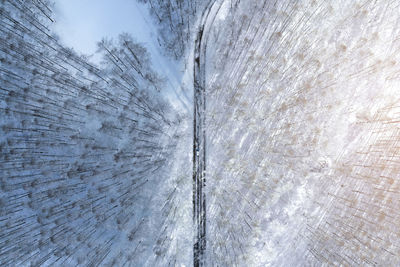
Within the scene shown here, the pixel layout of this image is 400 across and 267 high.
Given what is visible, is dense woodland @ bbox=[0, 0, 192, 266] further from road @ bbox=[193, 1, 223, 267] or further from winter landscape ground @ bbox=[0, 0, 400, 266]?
road @ bbox=[193, 1, 223, 267]

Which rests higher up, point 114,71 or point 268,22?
point 268,22

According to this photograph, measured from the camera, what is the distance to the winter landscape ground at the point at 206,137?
4.78 m

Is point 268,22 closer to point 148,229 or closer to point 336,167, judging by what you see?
point 336,167

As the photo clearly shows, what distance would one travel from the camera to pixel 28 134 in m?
4.77

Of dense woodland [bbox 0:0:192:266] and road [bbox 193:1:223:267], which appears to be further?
road [bbox 193:1:223:267]

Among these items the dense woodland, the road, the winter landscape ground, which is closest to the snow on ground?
the winter landscape ground

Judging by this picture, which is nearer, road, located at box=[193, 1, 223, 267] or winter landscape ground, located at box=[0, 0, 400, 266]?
winter landscape ground, located at box=[0, 0, 400, 266]

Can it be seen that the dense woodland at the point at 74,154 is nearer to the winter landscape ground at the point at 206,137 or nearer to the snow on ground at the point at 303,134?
the winter landscape ground at the point at 206,137

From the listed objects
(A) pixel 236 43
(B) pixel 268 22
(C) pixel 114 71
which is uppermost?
(B) pixel 268 22

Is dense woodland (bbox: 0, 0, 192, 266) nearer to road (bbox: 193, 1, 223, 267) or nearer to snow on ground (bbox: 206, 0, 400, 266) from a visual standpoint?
road (bbox: 193, 1, 223, 267)

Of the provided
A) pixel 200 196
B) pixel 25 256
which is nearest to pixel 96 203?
pixel 25 256

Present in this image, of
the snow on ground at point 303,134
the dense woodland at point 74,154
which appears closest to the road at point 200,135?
the snow on ground at point 303,134

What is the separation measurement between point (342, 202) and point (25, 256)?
547 cm

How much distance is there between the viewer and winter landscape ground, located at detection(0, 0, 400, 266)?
188 inches
